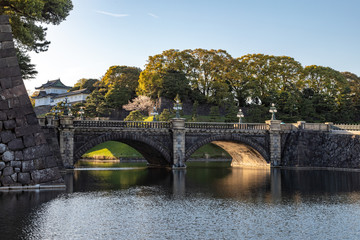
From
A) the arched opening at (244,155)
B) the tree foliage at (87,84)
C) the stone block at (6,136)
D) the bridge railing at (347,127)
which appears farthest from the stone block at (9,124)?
the tree foliage at (87,84)

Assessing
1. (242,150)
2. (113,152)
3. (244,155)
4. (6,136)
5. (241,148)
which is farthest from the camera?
(113,152)

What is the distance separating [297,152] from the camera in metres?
51.9

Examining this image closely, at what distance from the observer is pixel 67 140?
42.3 meters

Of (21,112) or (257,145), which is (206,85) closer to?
(257,145)

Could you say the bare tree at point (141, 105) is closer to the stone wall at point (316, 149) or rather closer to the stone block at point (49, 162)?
the stone wall at point (316, 149)

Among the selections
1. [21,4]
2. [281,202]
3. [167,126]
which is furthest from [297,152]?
[21,4]

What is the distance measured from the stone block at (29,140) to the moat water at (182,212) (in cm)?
301

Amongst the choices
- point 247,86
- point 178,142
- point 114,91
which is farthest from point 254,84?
point 178,142

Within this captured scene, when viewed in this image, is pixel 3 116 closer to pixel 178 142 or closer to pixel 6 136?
pixel 6 136

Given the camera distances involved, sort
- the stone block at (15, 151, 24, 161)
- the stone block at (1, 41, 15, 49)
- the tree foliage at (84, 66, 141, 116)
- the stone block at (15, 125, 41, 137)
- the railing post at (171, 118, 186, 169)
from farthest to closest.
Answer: the tree foliage at (84, 66, 141, 116) < the railing post at (171, 118, 186, 169) < the stone block at (1, 41, 15, 49) < the stone block at (15, 125, 41, 137) < the stone block at (15, 151, 24, 161)

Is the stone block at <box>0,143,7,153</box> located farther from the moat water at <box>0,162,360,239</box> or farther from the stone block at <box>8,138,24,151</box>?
the moat water at <box>0,162,360,239</box>

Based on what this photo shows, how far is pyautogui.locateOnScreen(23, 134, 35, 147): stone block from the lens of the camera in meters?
25.2

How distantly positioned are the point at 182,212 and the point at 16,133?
11652mm

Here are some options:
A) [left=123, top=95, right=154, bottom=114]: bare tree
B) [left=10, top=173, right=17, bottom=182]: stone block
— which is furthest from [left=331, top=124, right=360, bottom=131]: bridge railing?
[left=123, top=95, right=154, bottom=114]: bare tree
